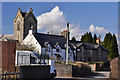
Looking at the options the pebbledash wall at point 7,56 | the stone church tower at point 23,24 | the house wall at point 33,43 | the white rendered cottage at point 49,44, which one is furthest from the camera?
the stone church tower at point 23,24

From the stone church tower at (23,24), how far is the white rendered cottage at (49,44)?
10.1 meters

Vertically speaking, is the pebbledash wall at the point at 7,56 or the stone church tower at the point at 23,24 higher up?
the stone church tower at the point at 23,24

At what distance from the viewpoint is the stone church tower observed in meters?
54.3

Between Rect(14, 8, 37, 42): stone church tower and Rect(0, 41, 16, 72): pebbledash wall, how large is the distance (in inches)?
1624

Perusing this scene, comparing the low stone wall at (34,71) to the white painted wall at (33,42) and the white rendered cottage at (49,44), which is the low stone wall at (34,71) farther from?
the white painted wall at (33,42)

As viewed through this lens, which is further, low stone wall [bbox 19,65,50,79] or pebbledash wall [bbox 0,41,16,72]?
low stone wall [bbox 19,65,50,79]

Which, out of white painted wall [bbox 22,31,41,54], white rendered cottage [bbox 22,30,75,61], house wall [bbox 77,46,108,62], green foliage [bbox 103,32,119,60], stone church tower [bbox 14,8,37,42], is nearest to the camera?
white painted wall [bbox 22,31,41,54]

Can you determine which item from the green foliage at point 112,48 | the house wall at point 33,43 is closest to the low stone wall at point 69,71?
the house wall at point 33,43

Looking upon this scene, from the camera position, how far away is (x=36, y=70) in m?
14.2

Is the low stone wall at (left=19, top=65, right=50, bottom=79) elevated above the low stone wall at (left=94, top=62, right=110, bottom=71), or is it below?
above

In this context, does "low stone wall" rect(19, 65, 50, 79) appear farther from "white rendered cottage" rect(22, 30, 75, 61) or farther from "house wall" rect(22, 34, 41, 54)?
"white rendered cottage" rect(22, 30, 75, 61)

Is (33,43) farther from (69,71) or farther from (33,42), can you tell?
(69,71)

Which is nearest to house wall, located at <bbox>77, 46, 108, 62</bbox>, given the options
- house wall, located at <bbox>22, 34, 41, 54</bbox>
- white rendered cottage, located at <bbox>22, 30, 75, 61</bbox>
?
white rendered cottage, located at <bbox>22, 30, 75, 61</bbox>

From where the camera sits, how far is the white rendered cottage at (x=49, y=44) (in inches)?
1572
